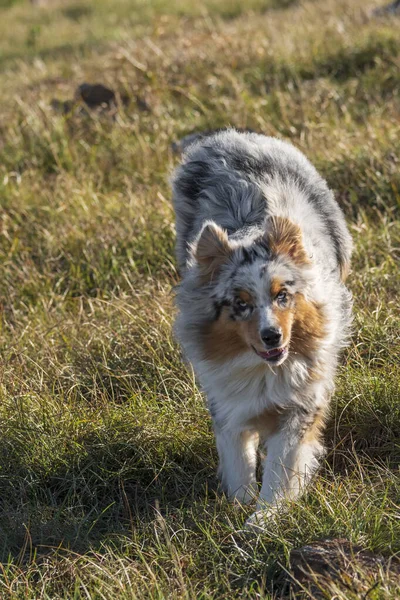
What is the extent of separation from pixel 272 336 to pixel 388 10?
874 cm

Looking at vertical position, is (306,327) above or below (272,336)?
below

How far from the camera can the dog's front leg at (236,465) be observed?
3.98m

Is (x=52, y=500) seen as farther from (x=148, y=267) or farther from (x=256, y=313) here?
(x=148, y=267)

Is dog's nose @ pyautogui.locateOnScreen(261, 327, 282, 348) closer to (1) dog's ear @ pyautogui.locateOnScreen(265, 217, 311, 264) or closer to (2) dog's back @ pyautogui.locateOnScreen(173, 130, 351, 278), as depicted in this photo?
(1) dog's ear @ pyautogui.locateOnScreen(265, 217, 311, 264)

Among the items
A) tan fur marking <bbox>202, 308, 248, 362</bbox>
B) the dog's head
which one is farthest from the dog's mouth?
tan fur marking <bbox>202, 308, 248, 362</bbox>

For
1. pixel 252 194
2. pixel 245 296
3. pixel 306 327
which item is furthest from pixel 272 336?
pixel 252 194

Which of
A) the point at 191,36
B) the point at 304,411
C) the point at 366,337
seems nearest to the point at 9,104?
the point at 191,36

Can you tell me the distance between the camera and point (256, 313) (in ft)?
11.8

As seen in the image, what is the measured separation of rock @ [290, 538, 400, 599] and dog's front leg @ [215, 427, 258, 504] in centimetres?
68

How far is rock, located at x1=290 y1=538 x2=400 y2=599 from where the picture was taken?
306cm

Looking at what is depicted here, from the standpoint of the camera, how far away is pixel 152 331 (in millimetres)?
5098

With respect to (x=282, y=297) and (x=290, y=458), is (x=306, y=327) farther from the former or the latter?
(x=290, y=458)

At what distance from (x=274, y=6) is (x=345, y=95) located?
679cm

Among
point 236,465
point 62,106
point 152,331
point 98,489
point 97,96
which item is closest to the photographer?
point 236,465
